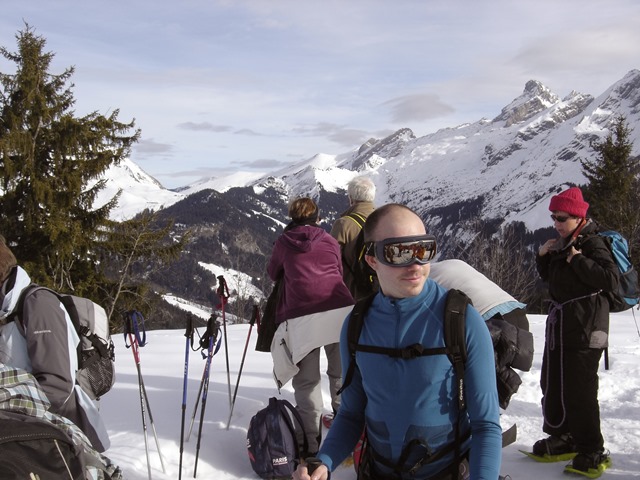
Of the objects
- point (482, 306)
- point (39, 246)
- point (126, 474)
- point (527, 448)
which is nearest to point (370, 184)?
point (482, 306)

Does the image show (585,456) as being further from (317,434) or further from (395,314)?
(395,314)

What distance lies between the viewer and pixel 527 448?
17.7ft

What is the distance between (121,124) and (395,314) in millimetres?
21108

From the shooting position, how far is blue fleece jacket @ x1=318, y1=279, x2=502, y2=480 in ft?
7.02

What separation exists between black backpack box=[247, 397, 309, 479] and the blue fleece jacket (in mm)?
2417

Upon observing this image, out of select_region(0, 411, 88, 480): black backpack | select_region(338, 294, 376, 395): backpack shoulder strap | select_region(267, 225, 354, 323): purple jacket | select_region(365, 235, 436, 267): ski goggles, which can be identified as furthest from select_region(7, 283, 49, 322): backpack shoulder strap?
select_region(267, 225, 354, 323): purple jacket

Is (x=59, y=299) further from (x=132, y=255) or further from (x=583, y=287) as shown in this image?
(x=132, y=255)

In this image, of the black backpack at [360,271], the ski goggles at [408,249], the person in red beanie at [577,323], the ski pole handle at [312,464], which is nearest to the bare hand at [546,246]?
the person in red beanie at [577,323]

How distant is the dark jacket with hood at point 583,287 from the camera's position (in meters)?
4.40

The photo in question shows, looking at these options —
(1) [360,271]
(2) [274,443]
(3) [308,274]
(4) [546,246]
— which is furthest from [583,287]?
(2) [274,443]

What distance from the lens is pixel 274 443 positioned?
4.70 m

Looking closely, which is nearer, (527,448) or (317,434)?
(317,434)

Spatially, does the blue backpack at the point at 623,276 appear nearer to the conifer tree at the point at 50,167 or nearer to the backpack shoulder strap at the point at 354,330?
the backpack shoulder strap at the point at 354,330

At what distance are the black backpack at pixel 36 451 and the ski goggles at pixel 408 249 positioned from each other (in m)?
1.61
